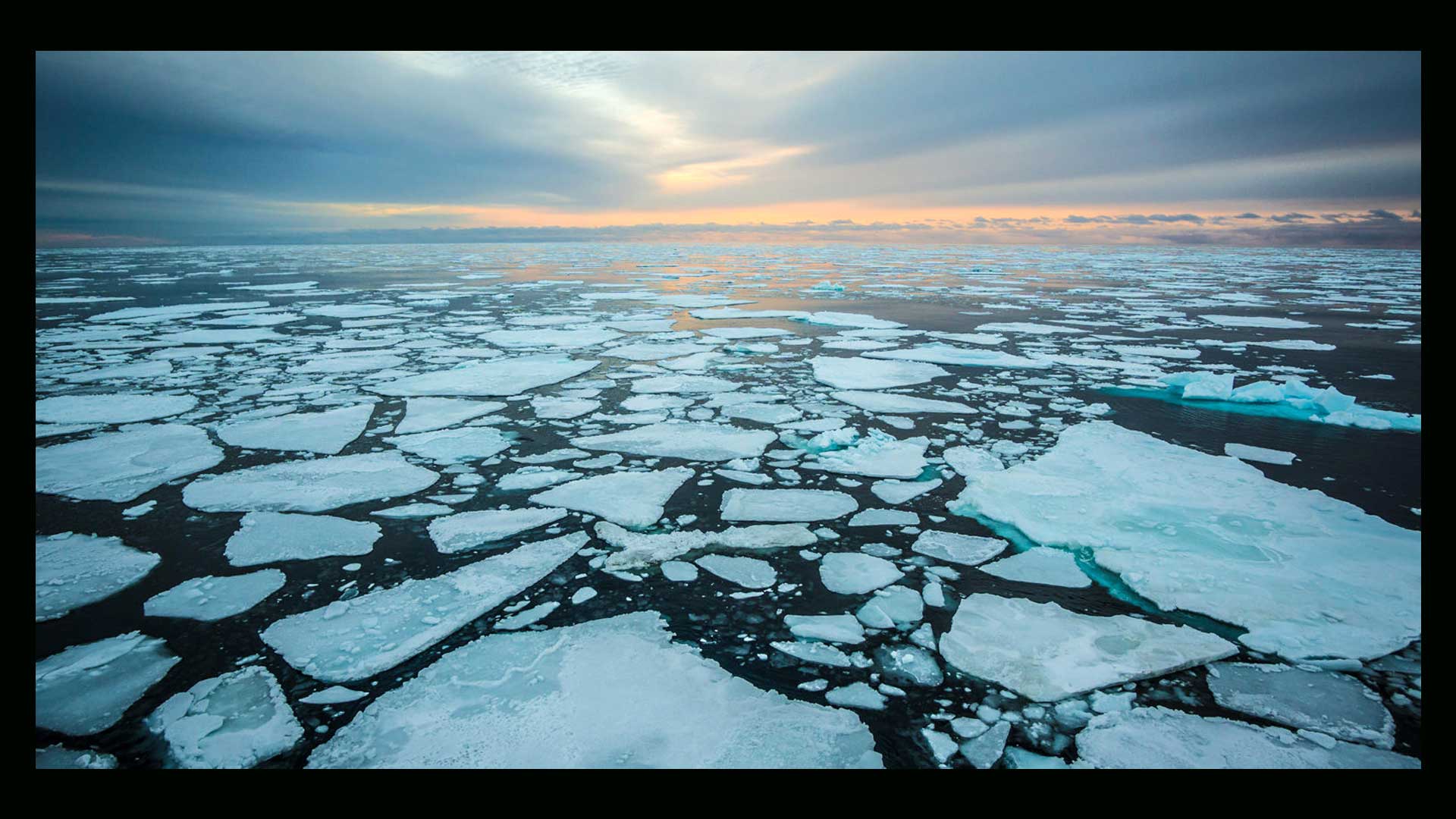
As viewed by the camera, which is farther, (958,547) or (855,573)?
(958,547)

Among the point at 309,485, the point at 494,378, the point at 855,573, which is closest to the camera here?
the point at 855,573

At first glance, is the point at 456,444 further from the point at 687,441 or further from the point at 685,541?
the point at 685,541

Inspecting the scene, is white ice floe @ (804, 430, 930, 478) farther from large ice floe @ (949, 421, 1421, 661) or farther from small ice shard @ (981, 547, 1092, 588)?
small ice shard @ (981, 547, 1092, 588)

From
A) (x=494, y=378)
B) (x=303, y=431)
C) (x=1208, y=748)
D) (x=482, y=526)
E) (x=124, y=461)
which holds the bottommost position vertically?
(x=1208, y=748)

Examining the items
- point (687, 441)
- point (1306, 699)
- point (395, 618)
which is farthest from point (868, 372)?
point (395, 618)

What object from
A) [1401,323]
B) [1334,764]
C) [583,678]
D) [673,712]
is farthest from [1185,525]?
[1401,323]
